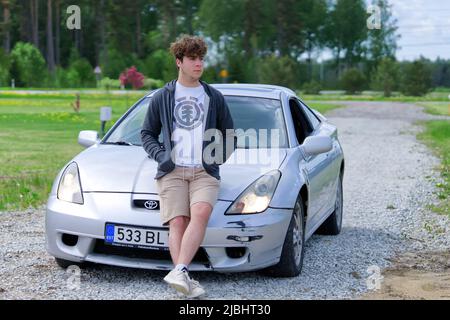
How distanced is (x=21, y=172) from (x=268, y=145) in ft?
27.4

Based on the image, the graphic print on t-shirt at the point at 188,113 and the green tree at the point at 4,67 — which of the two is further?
the green tree at the point at 4,67

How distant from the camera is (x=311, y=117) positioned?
785 centimetres

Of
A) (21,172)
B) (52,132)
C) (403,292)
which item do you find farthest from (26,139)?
(403,292)

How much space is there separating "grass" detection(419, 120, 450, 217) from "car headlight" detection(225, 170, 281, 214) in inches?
175

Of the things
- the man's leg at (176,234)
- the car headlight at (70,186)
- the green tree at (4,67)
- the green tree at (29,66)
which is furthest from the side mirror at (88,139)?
the green tree at (29,66)

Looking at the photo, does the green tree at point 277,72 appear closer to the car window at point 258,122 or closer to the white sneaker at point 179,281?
the car window at point 258,122

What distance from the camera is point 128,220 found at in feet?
17.7

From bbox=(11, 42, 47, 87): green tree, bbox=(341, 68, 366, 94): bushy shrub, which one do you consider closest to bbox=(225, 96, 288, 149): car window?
bbox=(11, 42, 47, 87): green tree

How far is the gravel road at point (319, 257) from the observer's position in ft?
17.6

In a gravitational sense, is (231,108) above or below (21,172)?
above

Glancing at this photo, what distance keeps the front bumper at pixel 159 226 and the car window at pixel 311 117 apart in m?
2.19

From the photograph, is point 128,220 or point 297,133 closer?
point 128,220

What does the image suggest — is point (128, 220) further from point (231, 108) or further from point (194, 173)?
point (231, 108)
